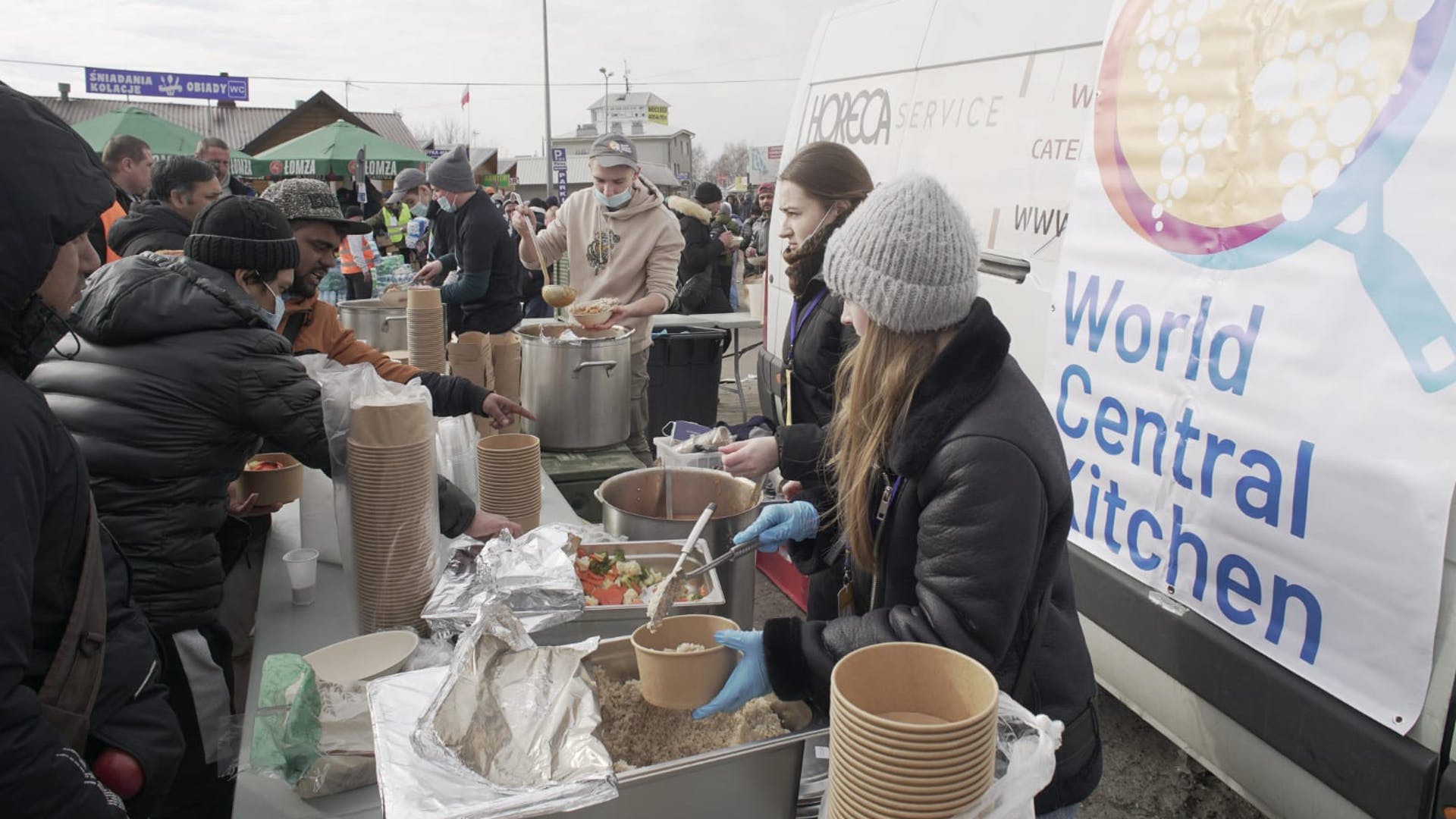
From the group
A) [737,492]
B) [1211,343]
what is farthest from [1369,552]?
[737,492]

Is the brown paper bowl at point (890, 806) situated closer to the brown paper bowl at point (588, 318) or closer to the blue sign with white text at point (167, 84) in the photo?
the brown paper bowl at point (588, 318)

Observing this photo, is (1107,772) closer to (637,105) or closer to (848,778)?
(848,778)

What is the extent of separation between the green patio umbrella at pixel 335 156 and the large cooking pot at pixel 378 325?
1168 cm

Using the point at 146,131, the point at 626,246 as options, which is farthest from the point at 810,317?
the point at 146,131

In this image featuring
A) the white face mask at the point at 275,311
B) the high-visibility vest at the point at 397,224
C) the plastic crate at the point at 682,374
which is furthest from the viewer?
the high-visibility vest at the point at 397,224

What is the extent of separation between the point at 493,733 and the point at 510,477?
132cm

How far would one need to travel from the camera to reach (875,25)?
3.93 m

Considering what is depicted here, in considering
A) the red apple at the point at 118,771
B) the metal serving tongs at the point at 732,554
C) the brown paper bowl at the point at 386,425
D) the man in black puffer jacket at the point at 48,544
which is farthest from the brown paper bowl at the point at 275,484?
the metal serving tongs at the point at 732,554

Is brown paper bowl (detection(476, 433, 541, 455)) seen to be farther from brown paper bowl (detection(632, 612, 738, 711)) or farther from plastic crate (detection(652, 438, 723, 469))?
brown paper bowl (detection(632, 612, 738, 711))

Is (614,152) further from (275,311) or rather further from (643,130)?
(643,130)

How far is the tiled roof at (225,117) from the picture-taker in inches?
1254

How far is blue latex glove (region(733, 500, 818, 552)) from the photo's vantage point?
2062 mm

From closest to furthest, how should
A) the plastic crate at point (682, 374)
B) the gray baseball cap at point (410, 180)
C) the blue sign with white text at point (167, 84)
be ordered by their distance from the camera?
1. the plastic crate at point (682, 374)
2. the gray baseball cap at point (410, 180)
3. the blue sign with white text at point (167, 84)

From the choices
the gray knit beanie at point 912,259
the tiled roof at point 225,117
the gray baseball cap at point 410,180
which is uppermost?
the tiled roof at point 225,117
